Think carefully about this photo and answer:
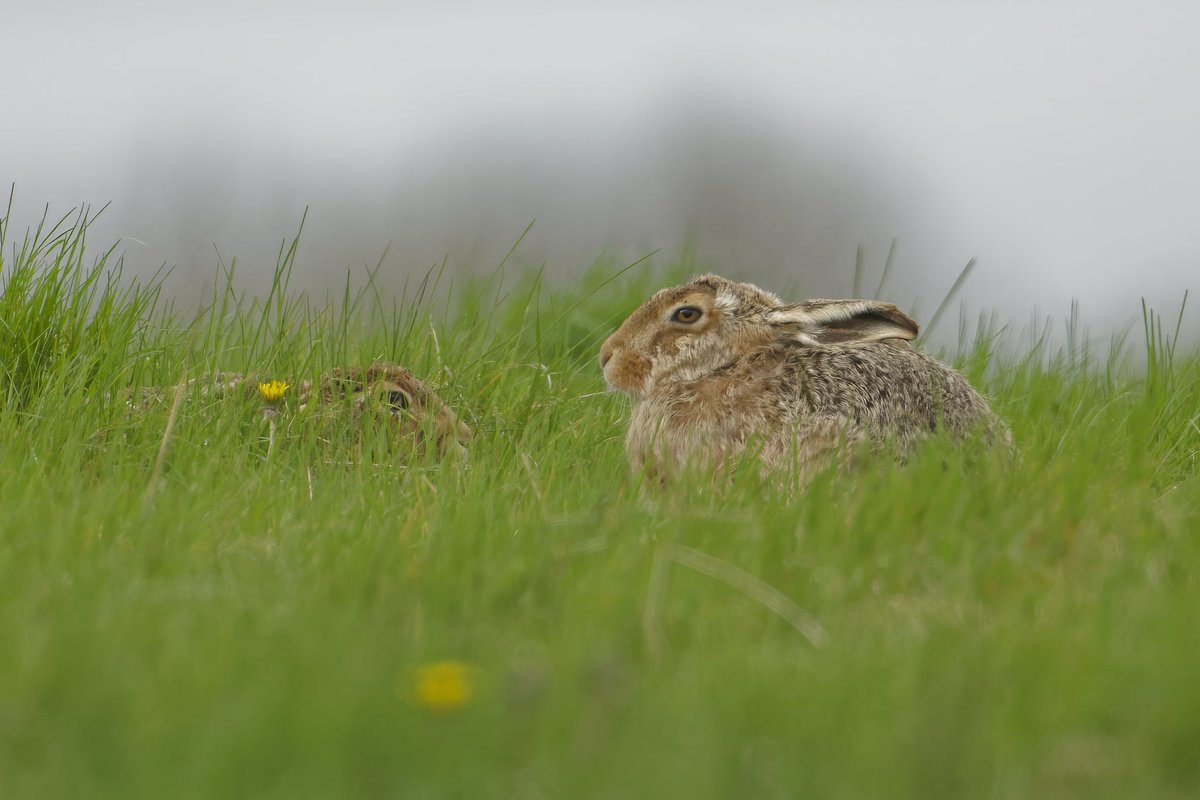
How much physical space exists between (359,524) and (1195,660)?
8.38 ft

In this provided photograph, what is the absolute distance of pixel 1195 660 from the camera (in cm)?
300

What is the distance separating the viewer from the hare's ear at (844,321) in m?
6.07

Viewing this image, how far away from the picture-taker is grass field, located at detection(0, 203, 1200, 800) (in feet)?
8.40

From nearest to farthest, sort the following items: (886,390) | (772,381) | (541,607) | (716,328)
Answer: (541,607) < (886,390) < (772,381) < (716,328)

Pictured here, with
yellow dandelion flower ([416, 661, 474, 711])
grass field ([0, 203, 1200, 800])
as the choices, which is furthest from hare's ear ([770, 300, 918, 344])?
yellow dandelion flower ([416, 661, 474, 711])

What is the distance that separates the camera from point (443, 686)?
276 cm

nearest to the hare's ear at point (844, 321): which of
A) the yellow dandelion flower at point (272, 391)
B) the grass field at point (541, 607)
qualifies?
the grass field at point (541, 607)

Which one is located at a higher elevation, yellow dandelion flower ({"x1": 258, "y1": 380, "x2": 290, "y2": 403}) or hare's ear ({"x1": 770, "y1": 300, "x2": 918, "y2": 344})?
hare's ear ({"x1": 770, "y1": 300, "x2": 918, "y2": 344})

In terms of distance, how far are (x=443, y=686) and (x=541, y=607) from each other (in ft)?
3.16

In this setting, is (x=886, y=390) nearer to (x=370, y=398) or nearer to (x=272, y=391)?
(x=370, y=398)

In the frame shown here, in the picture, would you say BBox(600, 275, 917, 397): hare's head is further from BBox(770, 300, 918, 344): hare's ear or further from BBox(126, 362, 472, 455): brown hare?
BBox(126, 362, 472, 455): brown hare

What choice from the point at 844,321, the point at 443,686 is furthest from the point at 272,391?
the point at 443,686

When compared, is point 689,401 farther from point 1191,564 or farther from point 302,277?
point 302,277

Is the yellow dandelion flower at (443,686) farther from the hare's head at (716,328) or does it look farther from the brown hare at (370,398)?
the hare's head at (716,328)
